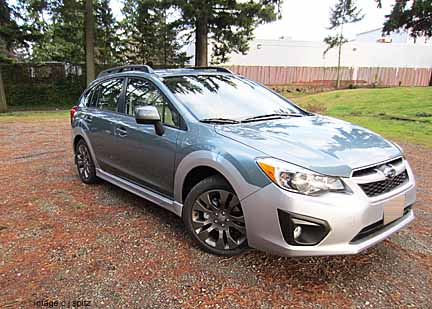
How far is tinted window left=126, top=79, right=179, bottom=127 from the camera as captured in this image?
3.32 m

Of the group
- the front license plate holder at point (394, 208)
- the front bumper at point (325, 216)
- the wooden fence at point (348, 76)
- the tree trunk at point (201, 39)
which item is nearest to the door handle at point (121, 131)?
the front bumper at point (325, 216)

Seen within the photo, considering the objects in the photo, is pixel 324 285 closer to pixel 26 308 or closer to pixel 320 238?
pixel 320 238

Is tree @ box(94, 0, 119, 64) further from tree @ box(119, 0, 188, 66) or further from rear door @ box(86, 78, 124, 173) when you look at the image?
rear door @ box(86, 78, 124, 173)

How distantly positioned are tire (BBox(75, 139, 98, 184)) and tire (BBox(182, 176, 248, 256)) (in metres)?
2.19

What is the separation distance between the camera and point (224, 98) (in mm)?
3570

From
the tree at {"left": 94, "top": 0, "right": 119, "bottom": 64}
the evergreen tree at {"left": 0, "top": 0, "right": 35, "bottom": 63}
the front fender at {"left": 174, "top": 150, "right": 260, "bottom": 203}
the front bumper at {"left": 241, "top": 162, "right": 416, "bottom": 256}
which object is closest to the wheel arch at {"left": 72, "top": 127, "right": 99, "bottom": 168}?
the front fender at {"left": 174, "top": 150, "right": 260, "bottom": 203}

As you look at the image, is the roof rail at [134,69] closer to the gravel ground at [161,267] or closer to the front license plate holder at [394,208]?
the gravel ground at [161,267]

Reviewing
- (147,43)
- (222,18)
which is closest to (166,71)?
(222,18)

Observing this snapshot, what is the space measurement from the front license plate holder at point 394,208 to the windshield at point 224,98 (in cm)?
143

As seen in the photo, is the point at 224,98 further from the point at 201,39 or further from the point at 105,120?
the point at 201,39

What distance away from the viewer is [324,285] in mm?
2549

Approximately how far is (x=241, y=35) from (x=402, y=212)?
15.8m

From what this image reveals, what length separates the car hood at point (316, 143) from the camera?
8.01 feet

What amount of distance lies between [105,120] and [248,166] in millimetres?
2341
